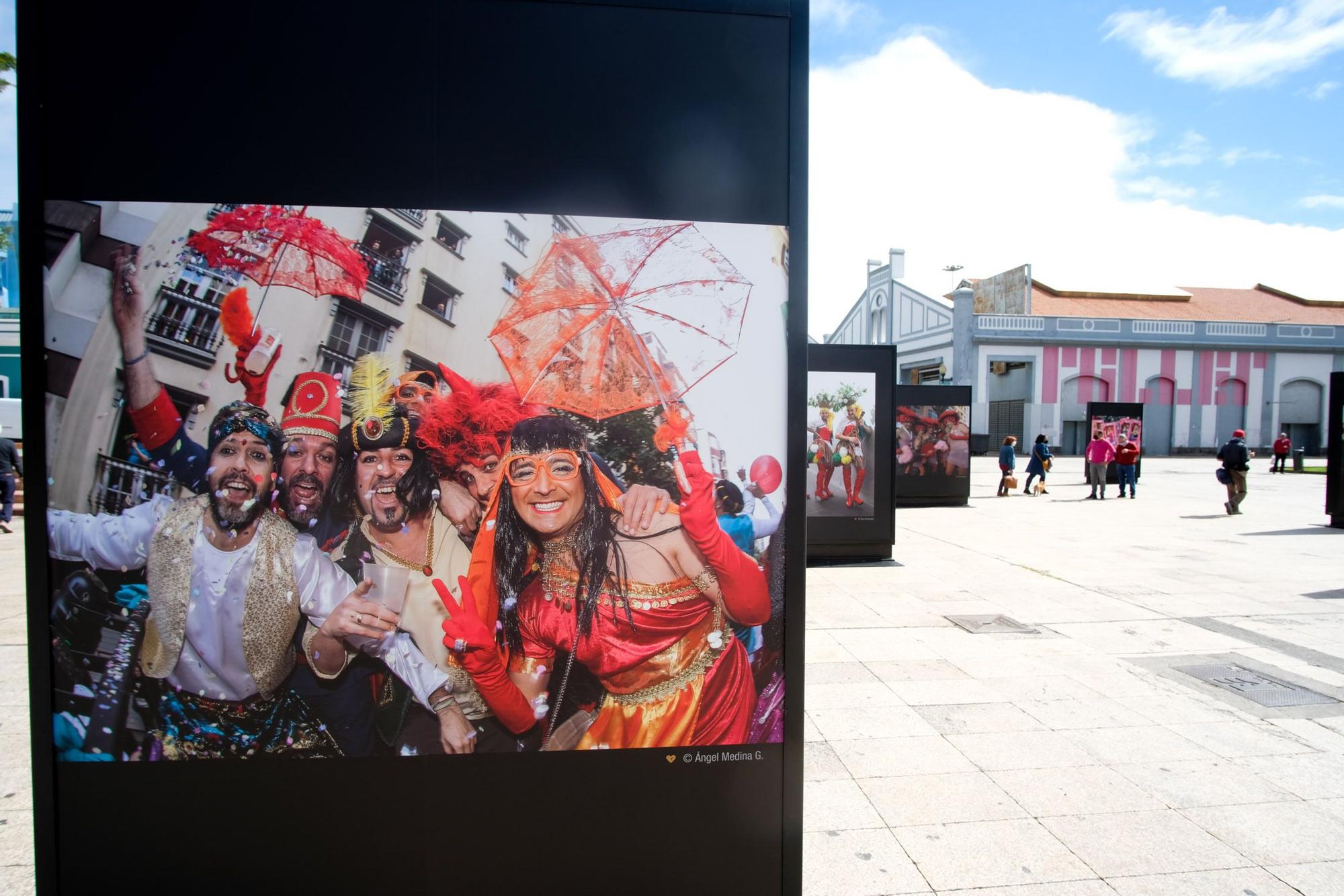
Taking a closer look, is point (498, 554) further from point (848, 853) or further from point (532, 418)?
point (848, 853)

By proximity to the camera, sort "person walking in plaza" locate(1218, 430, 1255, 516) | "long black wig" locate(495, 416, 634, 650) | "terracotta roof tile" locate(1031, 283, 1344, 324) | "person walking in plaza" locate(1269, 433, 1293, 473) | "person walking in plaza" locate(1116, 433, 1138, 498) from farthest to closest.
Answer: "terracotta roof tile" locate(1031, 283, 1344, 324), "person walking in plaza" locate(1269, 433, 1293, 473), "person walking in plaza" locate(1116, 433, 1138, 498), "person walking in plaza" locate(1218, 430, 1255, 516), "long black wig" locate(495, 416, 634, 650)

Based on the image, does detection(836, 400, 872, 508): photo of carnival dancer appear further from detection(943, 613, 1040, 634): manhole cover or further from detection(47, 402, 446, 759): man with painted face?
detection(47, 402, 446, 759): man with painted face

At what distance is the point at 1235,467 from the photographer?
51.1 ft

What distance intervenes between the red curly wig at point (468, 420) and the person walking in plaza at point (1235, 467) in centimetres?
1758

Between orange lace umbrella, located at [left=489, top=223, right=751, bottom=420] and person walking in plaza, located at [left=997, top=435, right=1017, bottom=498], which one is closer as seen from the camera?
orange lace umbrella, located at [left=489, top=223, right=751, bottom=420]

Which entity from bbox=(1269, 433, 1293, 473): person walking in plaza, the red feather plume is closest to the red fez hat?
the red feather plume

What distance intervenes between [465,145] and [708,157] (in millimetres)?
819

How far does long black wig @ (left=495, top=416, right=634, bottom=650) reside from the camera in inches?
96.3

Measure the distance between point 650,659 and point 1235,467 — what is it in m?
17.8

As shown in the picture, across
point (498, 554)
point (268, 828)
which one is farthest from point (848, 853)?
point (268, 828)

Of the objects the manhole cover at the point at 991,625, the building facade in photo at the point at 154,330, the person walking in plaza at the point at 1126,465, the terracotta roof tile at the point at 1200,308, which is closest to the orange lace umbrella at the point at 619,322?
the building facade in photo at the point at 154,330

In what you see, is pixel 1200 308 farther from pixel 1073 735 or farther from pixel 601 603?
pixel 601 603

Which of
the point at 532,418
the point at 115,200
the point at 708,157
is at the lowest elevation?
the point at 532,418

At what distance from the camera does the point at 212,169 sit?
2.36 m
